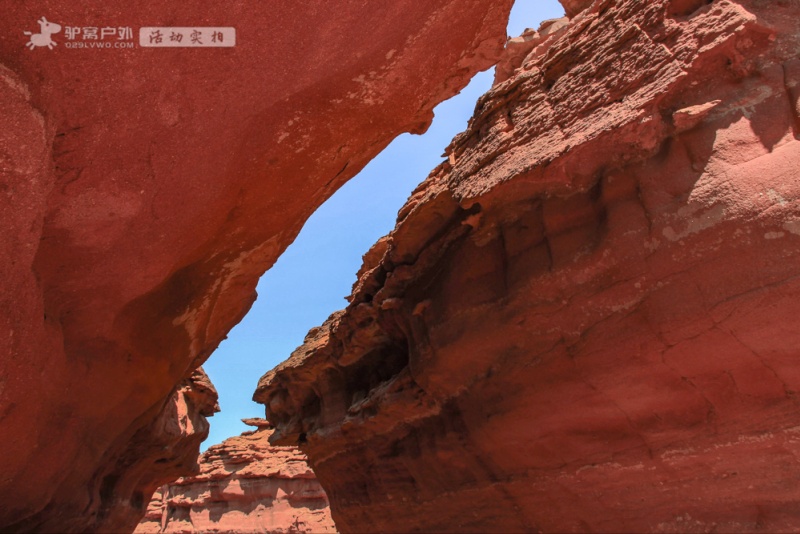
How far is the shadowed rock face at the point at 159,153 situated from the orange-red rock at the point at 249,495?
15.8 meters

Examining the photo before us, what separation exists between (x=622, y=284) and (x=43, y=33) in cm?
417

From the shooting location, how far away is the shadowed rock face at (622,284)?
13.6 ft

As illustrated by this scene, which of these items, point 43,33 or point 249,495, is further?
point 249,495

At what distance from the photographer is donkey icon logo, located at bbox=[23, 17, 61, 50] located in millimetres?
2809

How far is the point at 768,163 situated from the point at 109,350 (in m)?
5.74

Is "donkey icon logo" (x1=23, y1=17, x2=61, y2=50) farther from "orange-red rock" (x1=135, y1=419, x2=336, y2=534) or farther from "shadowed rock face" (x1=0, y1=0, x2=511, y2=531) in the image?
"orange-red rock" (x1=135, y1=419, x2=336, y2=534)

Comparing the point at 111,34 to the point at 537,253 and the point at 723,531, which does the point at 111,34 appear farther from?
the point at 723,531

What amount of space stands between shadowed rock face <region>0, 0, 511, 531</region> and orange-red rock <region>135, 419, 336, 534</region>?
15.8m

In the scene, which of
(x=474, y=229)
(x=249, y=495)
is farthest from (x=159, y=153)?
(x=249, y=495)

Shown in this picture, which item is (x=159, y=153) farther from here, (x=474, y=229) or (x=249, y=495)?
(x=249, y=495)

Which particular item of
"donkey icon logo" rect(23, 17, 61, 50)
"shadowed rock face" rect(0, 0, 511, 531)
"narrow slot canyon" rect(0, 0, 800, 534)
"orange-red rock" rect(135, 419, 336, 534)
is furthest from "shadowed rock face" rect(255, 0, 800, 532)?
"orange-red rock" rect(135, 419, 336, 534)

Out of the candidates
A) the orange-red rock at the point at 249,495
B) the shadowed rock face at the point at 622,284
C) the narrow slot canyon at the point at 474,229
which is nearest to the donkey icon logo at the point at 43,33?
the narrow slot canyon at the point at 474,229

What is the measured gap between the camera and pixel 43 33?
111 inches

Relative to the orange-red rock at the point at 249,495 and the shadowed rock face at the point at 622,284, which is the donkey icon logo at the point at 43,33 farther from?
the orange-red rock at the point at 249,495
